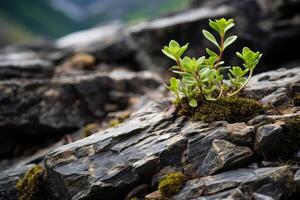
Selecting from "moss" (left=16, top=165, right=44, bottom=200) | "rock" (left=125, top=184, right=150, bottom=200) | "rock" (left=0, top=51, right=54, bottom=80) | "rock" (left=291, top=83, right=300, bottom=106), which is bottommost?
"rock" (left=125, top=184, right=150, bottom=200)

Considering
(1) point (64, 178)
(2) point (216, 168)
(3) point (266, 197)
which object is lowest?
(3) point (266, 197)

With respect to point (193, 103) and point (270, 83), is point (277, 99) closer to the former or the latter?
point (270, 83)

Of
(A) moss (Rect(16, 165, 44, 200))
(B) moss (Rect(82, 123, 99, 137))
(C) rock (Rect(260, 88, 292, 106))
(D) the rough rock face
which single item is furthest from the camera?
(B) moss (Rect(82, 123, 99, 137))

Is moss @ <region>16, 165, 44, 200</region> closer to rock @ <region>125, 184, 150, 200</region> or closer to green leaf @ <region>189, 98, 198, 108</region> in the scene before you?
rock @ <region>125, 184, 150, 200</region>

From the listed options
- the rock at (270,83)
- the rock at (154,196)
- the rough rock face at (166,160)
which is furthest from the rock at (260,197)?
the rock at (270,83)

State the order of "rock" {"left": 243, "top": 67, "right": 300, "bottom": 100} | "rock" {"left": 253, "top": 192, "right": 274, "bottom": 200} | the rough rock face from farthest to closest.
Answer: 1. "rock" {"left": 243, "top": 67, "right": 300, "bottom": 100}
2. the rough rock face
3. "rock" {"left": 253, "top": 192, "right": 274, "bottom": 200}

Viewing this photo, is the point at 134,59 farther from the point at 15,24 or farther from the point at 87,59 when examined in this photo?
the point at 15,24

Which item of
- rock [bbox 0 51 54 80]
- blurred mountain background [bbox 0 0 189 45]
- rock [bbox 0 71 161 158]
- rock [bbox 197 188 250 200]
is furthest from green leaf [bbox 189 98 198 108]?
blurred mountain background [bbox 0 0 189 45]

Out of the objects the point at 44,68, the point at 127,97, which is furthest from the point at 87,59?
the point at 127,97
